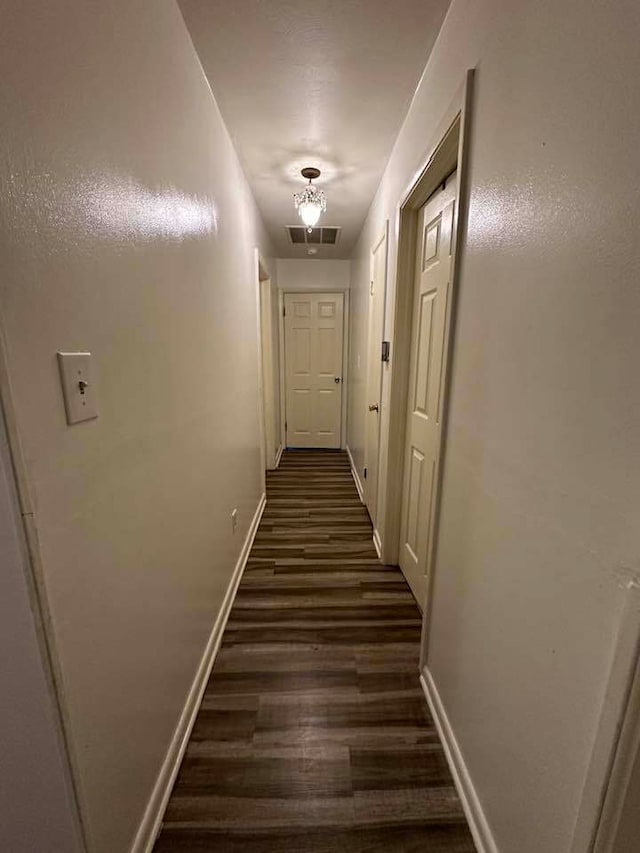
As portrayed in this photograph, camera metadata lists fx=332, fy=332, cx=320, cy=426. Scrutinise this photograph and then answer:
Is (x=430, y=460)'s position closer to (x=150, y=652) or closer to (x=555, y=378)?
(x=555, y=378)

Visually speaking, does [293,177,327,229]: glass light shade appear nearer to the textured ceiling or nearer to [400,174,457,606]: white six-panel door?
the textured ceiling

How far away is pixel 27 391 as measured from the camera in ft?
1.74

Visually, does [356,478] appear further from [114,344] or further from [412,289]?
[114,344]

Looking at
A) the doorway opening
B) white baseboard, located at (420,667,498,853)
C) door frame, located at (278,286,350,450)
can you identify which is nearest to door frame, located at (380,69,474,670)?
white baseboard, located at (420,667,498,853)

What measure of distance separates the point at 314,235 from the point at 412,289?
196 centimetres

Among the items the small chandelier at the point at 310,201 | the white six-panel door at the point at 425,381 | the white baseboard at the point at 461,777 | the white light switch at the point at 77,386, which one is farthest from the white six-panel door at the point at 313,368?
the white light switch at the point at 77,386

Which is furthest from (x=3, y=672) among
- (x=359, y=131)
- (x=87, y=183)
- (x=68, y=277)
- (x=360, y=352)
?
(x=360, y=352)

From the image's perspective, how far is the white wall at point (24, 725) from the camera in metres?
0.52

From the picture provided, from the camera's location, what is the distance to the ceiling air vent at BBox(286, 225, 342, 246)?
10.3 feet

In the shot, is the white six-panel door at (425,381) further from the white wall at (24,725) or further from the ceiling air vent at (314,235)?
the ceiling air vent at (314,235)

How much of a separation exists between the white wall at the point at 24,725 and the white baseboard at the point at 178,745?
0.34 meters

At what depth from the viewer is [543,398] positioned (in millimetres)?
680

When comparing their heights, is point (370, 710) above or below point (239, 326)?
below

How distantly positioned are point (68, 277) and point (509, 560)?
1108 millimetres
